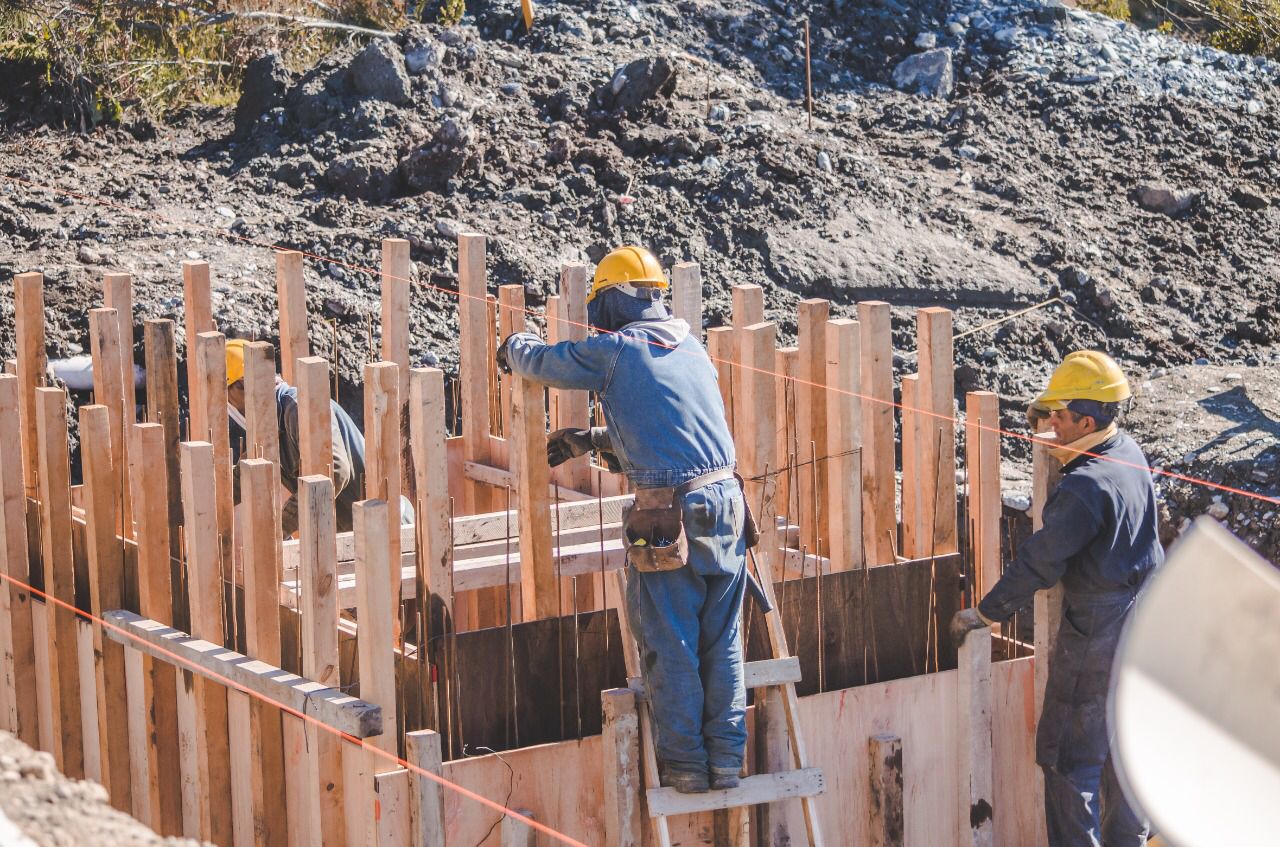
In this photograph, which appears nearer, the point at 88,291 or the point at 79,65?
the point at 88,291

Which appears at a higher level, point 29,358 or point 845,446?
point 29,358

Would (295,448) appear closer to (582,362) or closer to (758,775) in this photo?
(582,362)

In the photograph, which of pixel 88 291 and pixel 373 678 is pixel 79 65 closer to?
pixel 88 291

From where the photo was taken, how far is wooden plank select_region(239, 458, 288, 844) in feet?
17.1

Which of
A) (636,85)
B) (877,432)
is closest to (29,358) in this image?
(877,432)

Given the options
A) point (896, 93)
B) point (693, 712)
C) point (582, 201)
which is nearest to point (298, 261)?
point (693, 712)

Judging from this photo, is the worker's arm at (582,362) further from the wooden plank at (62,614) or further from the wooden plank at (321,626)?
the wooden plank at (62,614)

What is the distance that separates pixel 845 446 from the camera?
19.9ft

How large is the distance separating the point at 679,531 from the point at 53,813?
2.32 m

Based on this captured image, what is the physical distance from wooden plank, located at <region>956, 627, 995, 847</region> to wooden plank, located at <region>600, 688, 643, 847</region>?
1409 millimetres

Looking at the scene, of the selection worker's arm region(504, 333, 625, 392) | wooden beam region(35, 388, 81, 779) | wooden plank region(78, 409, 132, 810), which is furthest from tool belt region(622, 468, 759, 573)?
wooden beam region(35, 388, 81, 779)

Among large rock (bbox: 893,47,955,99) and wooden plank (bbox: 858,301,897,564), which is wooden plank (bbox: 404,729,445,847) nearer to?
wooden plank (bbox: 858,301,897,564)

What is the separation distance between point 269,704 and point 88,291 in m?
5.52

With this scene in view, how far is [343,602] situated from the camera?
578cm
